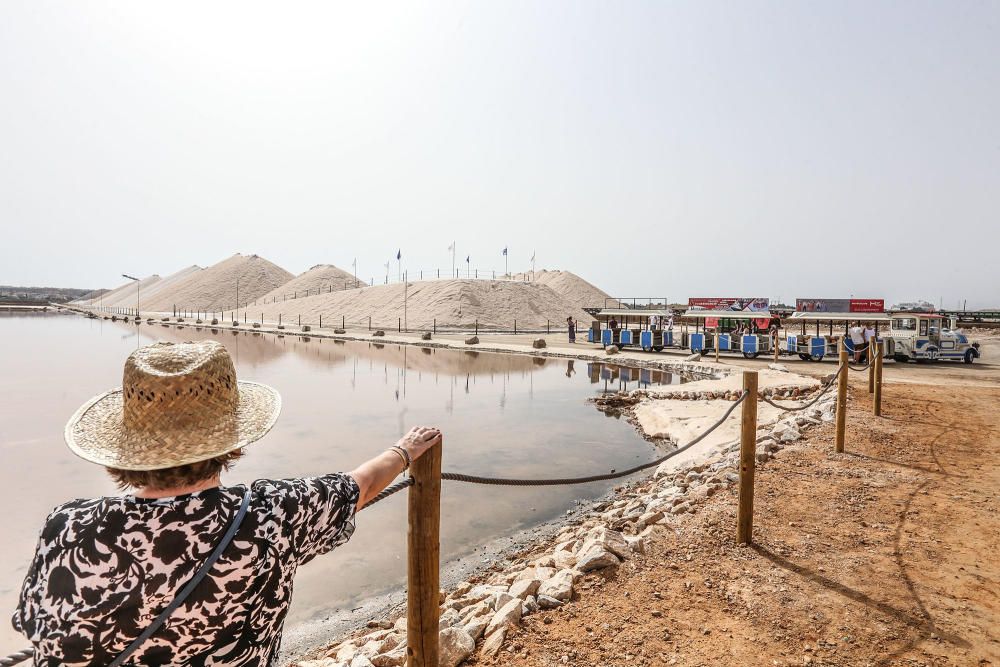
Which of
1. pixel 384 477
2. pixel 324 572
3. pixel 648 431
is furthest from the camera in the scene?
pixel 648 431

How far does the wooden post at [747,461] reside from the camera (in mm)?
4691

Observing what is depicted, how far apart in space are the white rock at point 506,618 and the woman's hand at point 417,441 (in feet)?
6.89

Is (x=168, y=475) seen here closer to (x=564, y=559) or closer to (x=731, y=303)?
(x=564, y=559)

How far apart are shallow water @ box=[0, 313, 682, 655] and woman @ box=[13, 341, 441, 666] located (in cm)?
460

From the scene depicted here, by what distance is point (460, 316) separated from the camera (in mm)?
57625

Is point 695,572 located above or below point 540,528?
above

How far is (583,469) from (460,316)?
48.2 meters

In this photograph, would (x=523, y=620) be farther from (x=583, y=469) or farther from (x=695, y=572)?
(x=583, y=469)

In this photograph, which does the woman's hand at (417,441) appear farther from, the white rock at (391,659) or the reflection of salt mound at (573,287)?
the reflection of salt mound at (573,287)

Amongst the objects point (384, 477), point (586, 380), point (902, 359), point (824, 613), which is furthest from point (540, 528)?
point (902, 359)

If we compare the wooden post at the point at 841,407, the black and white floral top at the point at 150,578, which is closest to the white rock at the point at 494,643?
the black and white floral top at the point at 150,578

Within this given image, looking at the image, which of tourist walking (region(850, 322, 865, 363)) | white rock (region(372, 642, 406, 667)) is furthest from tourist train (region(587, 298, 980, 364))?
white rock (region(372, 642, 406, 667))

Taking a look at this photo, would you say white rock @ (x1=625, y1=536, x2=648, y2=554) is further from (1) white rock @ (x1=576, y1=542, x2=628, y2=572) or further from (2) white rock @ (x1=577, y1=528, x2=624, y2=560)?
(1) white rock @ (x1=576, y1=542, x2=628, y2=572)

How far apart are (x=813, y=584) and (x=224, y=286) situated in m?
143
